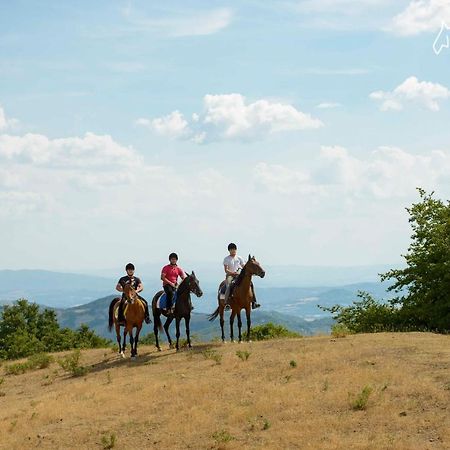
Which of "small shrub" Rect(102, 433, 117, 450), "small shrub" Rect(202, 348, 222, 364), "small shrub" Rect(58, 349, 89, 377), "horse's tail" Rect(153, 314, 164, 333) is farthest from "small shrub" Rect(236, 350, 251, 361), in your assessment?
"small shrub" Rect(102, 433, 117, 450)

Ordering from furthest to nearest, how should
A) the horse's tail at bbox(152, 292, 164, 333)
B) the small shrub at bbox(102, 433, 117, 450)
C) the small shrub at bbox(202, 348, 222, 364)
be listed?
the horse's tail at bbox(152, 292, 164, 333)
the small shrub at bbox(202, 348, 222, 364)
the small shrub at bbox(102, 433, 117, 450)

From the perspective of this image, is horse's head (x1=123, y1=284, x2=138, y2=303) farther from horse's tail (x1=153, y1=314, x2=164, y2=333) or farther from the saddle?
horse's tail (x1=153, y1=314, x2=164, y2=333)

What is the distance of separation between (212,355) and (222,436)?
24.8 feet

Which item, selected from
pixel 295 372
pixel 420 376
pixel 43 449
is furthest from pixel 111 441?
pixel 420 376

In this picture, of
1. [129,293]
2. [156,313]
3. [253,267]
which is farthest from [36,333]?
[253,267]

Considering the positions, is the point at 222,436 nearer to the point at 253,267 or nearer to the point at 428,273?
the point at 253,267

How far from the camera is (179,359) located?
22.8 m

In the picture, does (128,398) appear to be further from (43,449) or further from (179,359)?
(179,359)

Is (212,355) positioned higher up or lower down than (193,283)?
lower down

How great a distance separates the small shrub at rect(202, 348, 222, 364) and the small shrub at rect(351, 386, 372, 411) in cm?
665

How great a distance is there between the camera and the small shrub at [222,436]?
1357 centimetres

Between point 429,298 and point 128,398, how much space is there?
2030 centimetres

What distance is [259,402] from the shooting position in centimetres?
1582

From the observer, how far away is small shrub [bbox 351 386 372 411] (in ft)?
47.5
